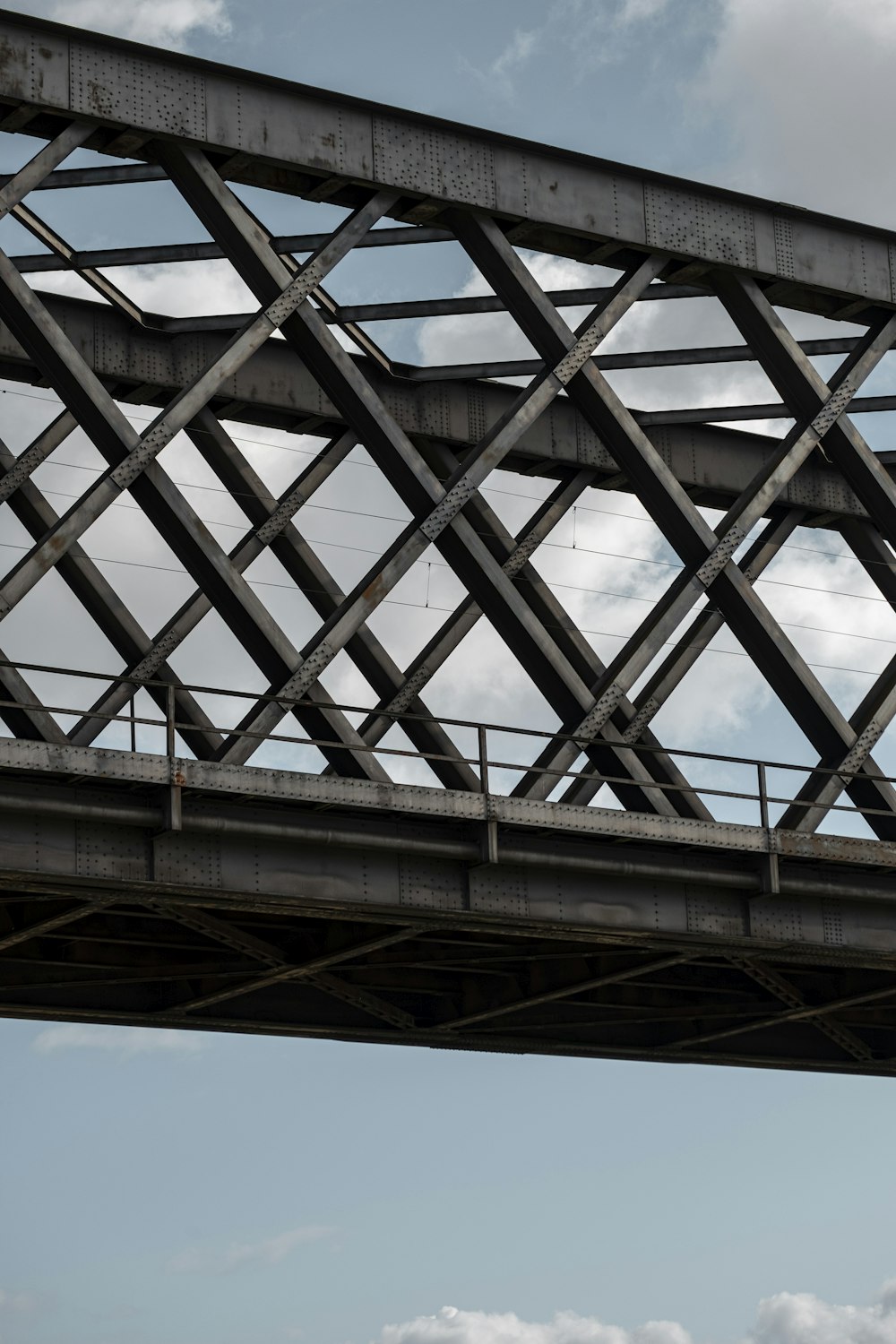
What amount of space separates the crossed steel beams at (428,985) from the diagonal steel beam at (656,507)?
272cm

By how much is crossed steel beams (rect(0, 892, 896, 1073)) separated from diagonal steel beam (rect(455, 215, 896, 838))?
8.92 feet

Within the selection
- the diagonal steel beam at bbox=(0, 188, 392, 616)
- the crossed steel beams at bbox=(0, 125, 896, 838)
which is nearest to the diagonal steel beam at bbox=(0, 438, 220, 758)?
the crossed steel beams at bbox=(0, 125, 896, 838)

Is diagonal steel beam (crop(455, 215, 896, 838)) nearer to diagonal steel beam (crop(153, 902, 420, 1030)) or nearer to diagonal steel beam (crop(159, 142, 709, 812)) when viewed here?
diagonal steel beam (crop(159, 142, 709, 812))

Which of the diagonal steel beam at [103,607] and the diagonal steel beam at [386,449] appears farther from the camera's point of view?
the diagonal steel beam at [103,607]

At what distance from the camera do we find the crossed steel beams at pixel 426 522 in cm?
2048

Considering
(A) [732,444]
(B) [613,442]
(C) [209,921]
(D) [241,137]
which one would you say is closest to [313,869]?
(C) [209,921]

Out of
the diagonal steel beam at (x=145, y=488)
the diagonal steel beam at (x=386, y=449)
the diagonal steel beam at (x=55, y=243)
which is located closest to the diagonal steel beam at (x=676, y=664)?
the diagonal steel beam at (x=386, y=449)

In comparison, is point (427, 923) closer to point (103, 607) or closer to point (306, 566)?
point (103, 607)

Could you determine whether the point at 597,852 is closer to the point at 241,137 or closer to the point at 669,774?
the point at 669,774

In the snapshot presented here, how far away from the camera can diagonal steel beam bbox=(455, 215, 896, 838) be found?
22.8 m

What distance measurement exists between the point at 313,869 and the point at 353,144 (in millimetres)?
7402

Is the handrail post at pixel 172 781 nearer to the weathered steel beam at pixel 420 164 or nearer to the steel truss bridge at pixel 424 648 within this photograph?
the steel truss bridge at pixel 424 648

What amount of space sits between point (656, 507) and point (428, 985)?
7128 millimetres

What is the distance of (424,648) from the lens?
82.1ft
